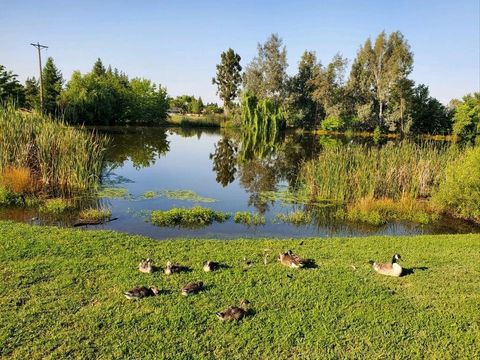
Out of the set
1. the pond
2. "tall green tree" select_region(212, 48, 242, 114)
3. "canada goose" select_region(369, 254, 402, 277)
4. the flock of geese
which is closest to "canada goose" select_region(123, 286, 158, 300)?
the flock of geese

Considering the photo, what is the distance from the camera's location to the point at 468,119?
3712 centimetres

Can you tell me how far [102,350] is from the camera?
361cm

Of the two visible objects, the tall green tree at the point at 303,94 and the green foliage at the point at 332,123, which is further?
the tall green tree at the point at 303,94

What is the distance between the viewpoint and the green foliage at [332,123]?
43.5 meters

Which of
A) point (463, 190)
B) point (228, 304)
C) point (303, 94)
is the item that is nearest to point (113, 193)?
point (228, 304)

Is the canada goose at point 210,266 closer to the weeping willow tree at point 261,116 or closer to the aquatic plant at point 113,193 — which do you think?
the aquatic plant at point 113,193

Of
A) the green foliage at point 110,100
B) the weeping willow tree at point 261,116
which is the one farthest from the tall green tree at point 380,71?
the green foliage at point 110,100

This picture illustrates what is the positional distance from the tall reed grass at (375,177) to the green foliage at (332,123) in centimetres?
3195

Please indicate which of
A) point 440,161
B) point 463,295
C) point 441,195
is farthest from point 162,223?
point 440,161

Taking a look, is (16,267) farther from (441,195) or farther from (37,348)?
(441,195)

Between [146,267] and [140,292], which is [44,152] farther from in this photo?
[140,292]

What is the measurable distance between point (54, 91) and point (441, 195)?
41.2 m

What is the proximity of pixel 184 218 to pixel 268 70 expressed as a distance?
38.6 metres

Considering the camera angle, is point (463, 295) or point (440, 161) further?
point (440, 161)
